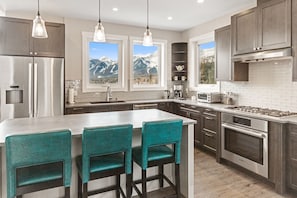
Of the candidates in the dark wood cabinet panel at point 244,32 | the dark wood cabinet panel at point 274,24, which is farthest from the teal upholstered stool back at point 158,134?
the dark wood cabinet panel at point 244,32

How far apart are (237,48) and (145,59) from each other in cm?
263

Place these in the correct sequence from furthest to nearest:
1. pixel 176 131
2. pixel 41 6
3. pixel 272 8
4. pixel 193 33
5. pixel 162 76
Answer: pixel 162 76
pixel 193 33
pixel 41 6
pixel 272 8
pixel 176 131

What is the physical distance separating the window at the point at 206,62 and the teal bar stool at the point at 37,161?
163 inches

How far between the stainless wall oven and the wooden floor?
16cm

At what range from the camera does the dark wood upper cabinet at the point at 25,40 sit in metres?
3.92

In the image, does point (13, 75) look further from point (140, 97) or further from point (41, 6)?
point (140, 97)

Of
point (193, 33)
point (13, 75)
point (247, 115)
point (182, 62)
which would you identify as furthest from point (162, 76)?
point (13, 75)

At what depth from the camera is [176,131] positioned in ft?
7.62

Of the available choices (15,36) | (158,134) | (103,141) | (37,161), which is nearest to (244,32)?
(158,134)

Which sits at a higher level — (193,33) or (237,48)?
(193,33)

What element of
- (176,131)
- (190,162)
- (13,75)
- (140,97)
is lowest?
(190,162)

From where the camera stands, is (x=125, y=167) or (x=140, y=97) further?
(x=140, y=97)

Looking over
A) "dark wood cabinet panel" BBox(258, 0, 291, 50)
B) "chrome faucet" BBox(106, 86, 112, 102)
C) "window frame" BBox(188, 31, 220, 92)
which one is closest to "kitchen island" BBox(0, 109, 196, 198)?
"dark wood cabinet panel" BBox(258, 0, 291, 50)

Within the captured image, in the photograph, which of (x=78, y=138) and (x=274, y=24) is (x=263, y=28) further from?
(x=78, y=138)
